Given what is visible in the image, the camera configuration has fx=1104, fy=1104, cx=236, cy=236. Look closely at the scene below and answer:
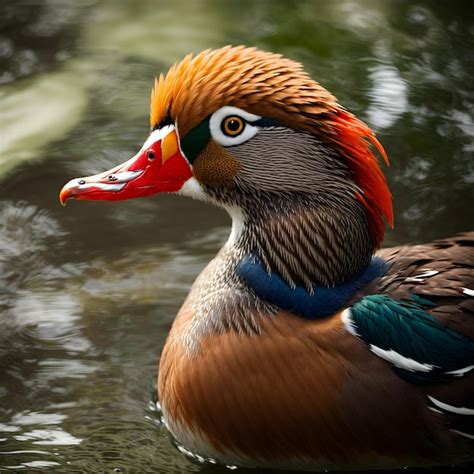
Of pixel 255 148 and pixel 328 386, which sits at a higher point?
pixel 255 148

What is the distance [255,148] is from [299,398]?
1.02 metres

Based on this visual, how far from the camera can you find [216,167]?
4.51m

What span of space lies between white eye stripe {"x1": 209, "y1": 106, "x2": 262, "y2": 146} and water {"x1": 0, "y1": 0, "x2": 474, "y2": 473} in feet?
4.43

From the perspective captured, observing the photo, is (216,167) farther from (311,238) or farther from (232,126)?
(311,238)

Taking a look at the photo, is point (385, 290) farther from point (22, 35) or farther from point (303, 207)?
point (22, 35)

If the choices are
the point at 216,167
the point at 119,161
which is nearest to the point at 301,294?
the point at 216,167

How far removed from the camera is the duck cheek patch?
4.48 m

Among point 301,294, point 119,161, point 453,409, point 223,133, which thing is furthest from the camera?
point 119,161

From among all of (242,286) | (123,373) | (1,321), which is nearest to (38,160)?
(1,321)

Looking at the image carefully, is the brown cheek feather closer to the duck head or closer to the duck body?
the duck body

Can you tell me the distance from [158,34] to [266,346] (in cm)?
420

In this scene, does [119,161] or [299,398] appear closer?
[299,398]

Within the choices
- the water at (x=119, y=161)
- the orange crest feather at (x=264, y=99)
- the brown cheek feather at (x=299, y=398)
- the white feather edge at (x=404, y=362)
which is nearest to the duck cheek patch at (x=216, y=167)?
the orange crest feather at (x=264, y=99)

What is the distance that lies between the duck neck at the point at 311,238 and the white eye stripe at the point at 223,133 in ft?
0.95
